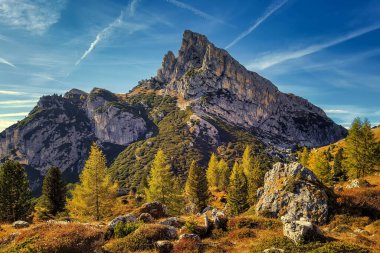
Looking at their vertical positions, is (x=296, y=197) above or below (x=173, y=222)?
above

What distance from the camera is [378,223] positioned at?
91.5 feet

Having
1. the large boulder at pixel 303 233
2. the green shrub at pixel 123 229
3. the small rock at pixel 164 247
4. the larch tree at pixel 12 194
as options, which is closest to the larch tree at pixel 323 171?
the large boulder at pixel 303 233

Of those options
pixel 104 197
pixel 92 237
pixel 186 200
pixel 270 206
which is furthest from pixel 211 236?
pixel 186 200

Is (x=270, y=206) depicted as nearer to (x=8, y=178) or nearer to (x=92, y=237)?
(x=92, y=237)

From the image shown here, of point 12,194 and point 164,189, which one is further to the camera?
point 164,189

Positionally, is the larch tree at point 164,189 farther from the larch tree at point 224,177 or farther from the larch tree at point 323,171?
the larch tree at point 224,177

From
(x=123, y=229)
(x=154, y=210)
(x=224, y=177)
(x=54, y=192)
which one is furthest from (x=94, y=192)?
(x=224, y=177)

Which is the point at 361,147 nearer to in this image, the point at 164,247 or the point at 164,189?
the point at 164,189

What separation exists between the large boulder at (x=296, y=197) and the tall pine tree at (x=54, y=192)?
1660 inches

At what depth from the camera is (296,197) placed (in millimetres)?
33406

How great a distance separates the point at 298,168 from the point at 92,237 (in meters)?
26.2

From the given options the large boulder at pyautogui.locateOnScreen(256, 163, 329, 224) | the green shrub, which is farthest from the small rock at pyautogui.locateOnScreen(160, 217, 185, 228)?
the large boulder at pyautogui.locateOnScreen(256, 163, 329, 224)

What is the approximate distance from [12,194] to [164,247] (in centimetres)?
4029

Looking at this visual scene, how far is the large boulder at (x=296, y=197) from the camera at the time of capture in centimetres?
3145
